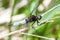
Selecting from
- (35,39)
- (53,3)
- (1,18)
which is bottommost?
(35,39)

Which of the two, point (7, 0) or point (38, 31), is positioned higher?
point (7, 0)

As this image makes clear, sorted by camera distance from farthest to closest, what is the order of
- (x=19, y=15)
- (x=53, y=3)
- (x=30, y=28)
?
(x=19, y=15) → (x=30, y=28) → (x=53, y=3)

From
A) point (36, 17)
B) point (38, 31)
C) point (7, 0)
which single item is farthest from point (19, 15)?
point (36, 17)

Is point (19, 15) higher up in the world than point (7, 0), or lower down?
lower down

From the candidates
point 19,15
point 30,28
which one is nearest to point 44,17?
point 30,28

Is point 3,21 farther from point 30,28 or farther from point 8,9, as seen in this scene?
point 30,28

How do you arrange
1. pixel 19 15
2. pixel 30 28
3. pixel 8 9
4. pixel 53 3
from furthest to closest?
pixel 8 9, pixel 19 15, pixel 30 28, pixel 53 3

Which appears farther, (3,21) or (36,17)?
(3,21)

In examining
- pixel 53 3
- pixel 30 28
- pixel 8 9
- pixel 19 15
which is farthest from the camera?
pixel 8 9

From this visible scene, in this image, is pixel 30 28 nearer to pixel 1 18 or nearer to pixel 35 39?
pixel 35 39
